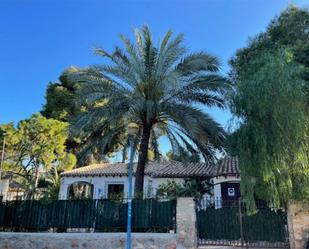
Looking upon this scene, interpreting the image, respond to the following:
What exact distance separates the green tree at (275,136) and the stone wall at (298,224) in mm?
403

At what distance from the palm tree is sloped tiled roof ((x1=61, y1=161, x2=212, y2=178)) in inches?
297

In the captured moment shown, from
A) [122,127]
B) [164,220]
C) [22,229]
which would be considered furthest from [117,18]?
[22,229]

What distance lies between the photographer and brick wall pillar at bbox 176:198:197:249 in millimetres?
11961

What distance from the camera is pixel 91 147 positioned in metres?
15.8

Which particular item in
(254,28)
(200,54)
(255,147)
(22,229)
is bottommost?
(22,229)

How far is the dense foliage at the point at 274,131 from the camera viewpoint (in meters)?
11.7

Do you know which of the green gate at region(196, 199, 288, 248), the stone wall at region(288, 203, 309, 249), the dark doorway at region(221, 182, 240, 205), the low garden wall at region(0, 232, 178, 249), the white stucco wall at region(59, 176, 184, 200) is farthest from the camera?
the white stucco wall at region(59, 176, 184, 200)

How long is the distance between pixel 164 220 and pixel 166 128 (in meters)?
4.77

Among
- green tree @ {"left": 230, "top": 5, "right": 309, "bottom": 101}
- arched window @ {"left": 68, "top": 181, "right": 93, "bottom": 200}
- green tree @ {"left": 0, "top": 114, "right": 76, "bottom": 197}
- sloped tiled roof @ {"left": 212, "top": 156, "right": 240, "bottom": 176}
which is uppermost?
green tree @ {"left": 230, "top": 5, "right": 309, "bottom": 101}

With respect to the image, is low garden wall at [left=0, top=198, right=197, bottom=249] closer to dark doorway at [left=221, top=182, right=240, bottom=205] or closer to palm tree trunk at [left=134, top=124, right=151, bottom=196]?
palm tree trunk at [left=134, top=124, right=151, bottom=196]

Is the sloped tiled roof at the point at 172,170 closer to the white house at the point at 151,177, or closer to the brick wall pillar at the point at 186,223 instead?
the white house at the point at 151,177

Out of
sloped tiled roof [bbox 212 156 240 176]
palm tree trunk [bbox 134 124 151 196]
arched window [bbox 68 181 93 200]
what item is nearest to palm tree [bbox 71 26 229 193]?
palm tree trunk [bbox 134 124 151 196]

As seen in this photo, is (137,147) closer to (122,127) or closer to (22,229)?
(122,127)

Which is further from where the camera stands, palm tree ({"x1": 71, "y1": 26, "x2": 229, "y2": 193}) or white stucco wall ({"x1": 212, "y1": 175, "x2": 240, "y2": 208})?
white stucco wall ({"x1": 212, "y1": 175, "x2": 240, "y2": 208})
